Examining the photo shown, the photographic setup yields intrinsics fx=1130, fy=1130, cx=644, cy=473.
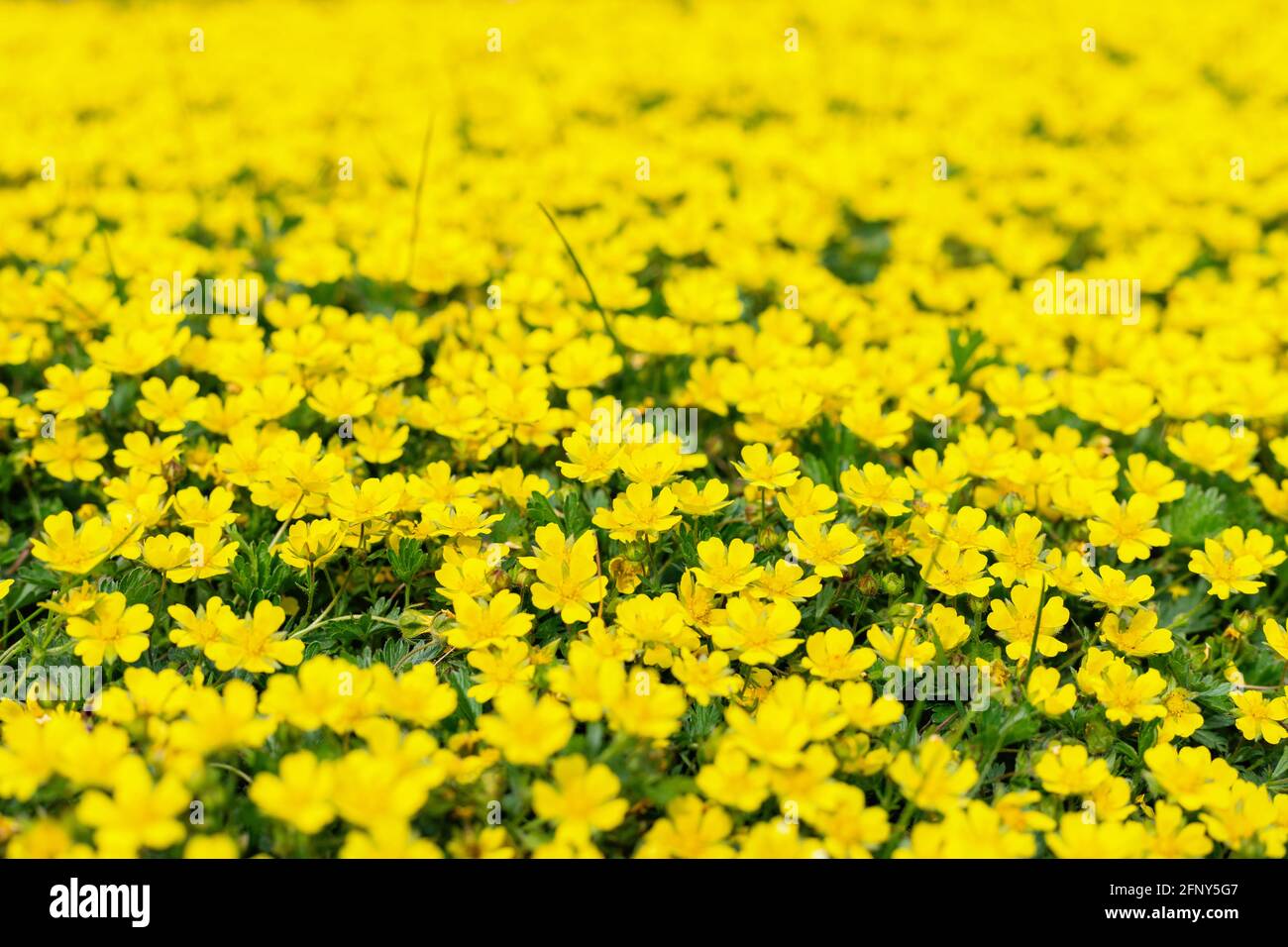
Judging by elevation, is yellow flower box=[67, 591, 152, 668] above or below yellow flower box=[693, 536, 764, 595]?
below

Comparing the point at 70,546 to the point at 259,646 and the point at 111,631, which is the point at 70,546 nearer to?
the point at 111,631

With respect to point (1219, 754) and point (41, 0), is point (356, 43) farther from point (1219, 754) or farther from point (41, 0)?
point (1219, 754)

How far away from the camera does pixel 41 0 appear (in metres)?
9.89

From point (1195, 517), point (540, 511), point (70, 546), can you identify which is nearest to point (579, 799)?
point (540, 511)

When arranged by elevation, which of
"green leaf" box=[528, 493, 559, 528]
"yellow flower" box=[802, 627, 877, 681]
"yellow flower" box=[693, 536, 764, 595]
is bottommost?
"yellow flower" box=[802, 627, 877, 681]

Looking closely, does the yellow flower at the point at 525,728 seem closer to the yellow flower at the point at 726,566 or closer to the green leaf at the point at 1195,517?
the yellow flower at the point at 726,566

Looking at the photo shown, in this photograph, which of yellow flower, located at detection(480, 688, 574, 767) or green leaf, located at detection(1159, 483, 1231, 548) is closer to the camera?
yellow flower, located at detection(480, 688, 574, 767)

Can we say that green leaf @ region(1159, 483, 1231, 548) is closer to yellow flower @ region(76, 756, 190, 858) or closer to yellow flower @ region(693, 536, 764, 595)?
yellow flower @ region(693, 536, 764, 595)

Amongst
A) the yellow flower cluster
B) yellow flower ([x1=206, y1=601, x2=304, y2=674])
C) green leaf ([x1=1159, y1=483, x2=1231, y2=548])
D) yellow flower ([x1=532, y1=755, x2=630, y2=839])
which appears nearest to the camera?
yellow flower ([x1=532, y1=755, x2=630, y2=839])

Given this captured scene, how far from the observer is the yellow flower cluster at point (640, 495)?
2352mm

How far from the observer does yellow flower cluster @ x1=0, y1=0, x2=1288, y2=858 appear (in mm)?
2352

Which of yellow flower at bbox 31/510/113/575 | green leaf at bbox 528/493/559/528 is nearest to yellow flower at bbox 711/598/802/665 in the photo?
green leaf at bbox 528/493/559/528

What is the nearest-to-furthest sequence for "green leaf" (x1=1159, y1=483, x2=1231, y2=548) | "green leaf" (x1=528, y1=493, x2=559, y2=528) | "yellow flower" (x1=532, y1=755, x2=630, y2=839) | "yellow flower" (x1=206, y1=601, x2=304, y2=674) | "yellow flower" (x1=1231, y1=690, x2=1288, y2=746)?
"yellow flower" (x1=532, y1=755, x2=630, y2=839), "yellow flower" (x1=206, y1=601, x2=304, y2=674), "yellow flower" (x1=1231, y1=690, x2=1288, y2=746), "green leaf" (x1=528, y1=493, x2=559, y2=528), "green leaf" (x1=1159, y1=483, x2=1231, y2=548)
